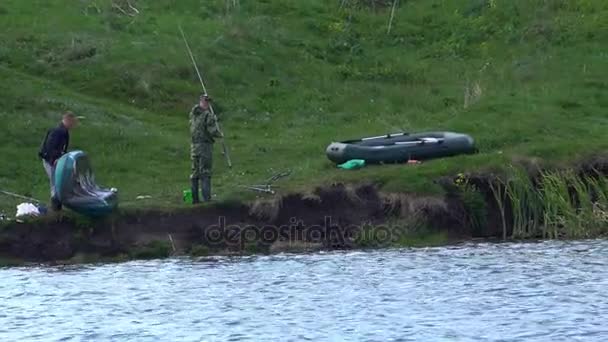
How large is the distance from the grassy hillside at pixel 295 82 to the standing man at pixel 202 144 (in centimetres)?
74

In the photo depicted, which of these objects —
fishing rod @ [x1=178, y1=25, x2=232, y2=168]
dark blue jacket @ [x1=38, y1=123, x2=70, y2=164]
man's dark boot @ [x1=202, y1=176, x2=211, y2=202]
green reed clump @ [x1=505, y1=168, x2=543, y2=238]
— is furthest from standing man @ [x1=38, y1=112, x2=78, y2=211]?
green reed clump @ [x1=505, y1=168, x2=543, y2=238]

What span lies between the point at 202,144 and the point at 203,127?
0.34 metres

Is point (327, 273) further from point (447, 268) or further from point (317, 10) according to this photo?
point (317, 10)

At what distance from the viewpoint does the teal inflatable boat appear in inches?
1130

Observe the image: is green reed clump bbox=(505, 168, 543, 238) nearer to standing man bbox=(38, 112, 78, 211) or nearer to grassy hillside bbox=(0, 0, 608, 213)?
grassy hillside bbox=(0, 0, 608, 213)

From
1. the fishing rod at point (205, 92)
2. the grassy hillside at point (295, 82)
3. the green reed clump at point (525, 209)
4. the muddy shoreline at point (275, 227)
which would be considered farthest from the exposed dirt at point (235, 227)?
the fishing rod at point (205, 92)

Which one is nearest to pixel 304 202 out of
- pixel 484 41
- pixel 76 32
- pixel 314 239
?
pixel 314 239

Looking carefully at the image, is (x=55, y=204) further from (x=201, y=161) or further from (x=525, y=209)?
(x=525, y=209)

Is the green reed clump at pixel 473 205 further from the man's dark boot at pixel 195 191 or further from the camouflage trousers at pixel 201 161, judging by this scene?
the man's dark boot at pixel 195 191

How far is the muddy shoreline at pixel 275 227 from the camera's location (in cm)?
2892

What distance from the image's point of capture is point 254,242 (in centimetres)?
2989

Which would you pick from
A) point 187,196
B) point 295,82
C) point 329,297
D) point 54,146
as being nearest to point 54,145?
point 54,146

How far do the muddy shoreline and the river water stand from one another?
2.75ft

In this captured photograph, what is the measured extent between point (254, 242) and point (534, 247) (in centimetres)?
534
